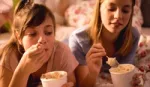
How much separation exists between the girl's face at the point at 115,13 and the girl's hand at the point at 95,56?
229 mm

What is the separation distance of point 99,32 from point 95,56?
35 cm

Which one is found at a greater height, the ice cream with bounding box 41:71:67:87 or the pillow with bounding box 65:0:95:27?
the pillow with bounding box 65:0:95:27

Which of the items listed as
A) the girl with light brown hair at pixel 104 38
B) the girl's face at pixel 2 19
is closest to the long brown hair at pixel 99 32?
the girl with light brown hair at pixel 104 38

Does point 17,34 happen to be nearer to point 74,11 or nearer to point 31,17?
point 31,17

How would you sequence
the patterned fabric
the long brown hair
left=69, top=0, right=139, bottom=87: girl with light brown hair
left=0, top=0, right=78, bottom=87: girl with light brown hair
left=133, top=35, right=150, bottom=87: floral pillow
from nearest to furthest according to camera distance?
left=0, top=0, right=78, bottom=87: girl with light brown hair < left=69, top=0, right=139, bottom=87: girl with light brown hair < the long brown hair < left=133, top=35, right=150, bottom=87: floral pillow < the patterned fabric

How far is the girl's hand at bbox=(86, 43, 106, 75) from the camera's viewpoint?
1311 mm

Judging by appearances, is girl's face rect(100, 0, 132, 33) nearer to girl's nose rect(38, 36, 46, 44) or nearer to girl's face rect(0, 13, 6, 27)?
girl's nose rect(38, 36, 46, 44)

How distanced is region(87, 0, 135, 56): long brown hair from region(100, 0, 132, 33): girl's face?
0.08 meters

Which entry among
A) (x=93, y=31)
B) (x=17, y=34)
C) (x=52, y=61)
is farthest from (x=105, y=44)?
(x=17, y=34)

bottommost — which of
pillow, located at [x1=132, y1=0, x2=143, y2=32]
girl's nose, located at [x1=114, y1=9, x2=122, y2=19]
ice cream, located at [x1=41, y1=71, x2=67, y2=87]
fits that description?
ice cream, located at [x1=41, y1=71, x2=67, y2=87]

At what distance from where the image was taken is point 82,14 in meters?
2.55

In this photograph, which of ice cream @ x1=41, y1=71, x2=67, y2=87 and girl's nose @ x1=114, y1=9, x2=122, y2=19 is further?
girl's nose @ x1=114, y1=9, x2=122, y2=19

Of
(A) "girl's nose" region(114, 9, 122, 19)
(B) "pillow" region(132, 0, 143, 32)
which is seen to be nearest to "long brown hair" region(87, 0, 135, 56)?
(A) "girl's nose" region(114, 9, 122, 19)

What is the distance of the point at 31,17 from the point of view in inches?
52.8
